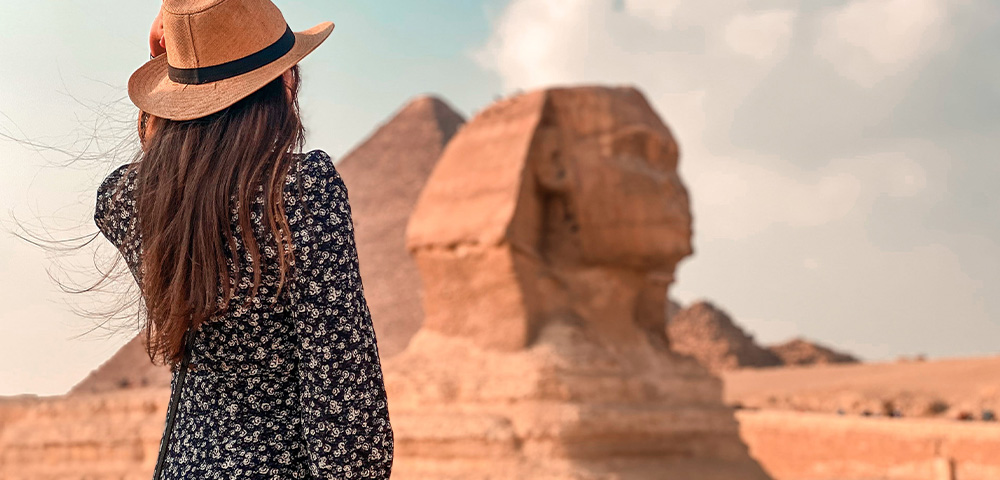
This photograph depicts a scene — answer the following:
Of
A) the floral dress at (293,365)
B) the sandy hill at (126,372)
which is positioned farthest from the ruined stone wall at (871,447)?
the sandy hill at (126,372)

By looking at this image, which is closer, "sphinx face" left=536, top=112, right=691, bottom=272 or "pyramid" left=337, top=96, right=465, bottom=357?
"sphinx face" left=536, top=112, right=691, bottom=272

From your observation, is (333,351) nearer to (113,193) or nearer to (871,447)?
(113,193)

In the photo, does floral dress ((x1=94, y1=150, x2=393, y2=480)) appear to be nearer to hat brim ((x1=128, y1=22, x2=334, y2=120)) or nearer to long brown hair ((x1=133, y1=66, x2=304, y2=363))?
long brown hair ((x1=133, y1=66, x2=304, y2=363))

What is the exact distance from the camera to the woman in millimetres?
1488

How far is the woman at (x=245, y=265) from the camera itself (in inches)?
58.6

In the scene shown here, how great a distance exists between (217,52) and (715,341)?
3568 cm

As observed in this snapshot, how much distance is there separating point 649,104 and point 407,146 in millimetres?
17770

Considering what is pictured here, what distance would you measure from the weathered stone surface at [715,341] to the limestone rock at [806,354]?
584 millimetres

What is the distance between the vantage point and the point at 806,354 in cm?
3762

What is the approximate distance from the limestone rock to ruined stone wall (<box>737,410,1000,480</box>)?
956 inches

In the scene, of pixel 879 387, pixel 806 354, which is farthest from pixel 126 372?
pixel 806 354

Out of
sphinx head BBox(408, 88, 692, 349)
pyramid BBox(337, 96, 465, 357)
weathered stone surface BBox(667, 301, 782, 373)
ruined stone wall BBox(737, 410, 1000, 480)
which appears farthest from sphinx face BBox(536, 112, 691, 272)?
weathered stone surface BBox(667, 301, 782, 373)

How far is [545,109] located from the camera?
26.6ft

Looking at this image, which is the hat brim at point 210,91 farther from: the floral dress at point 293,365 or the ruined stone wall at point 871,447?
the ruined stone wall at point 871,447
